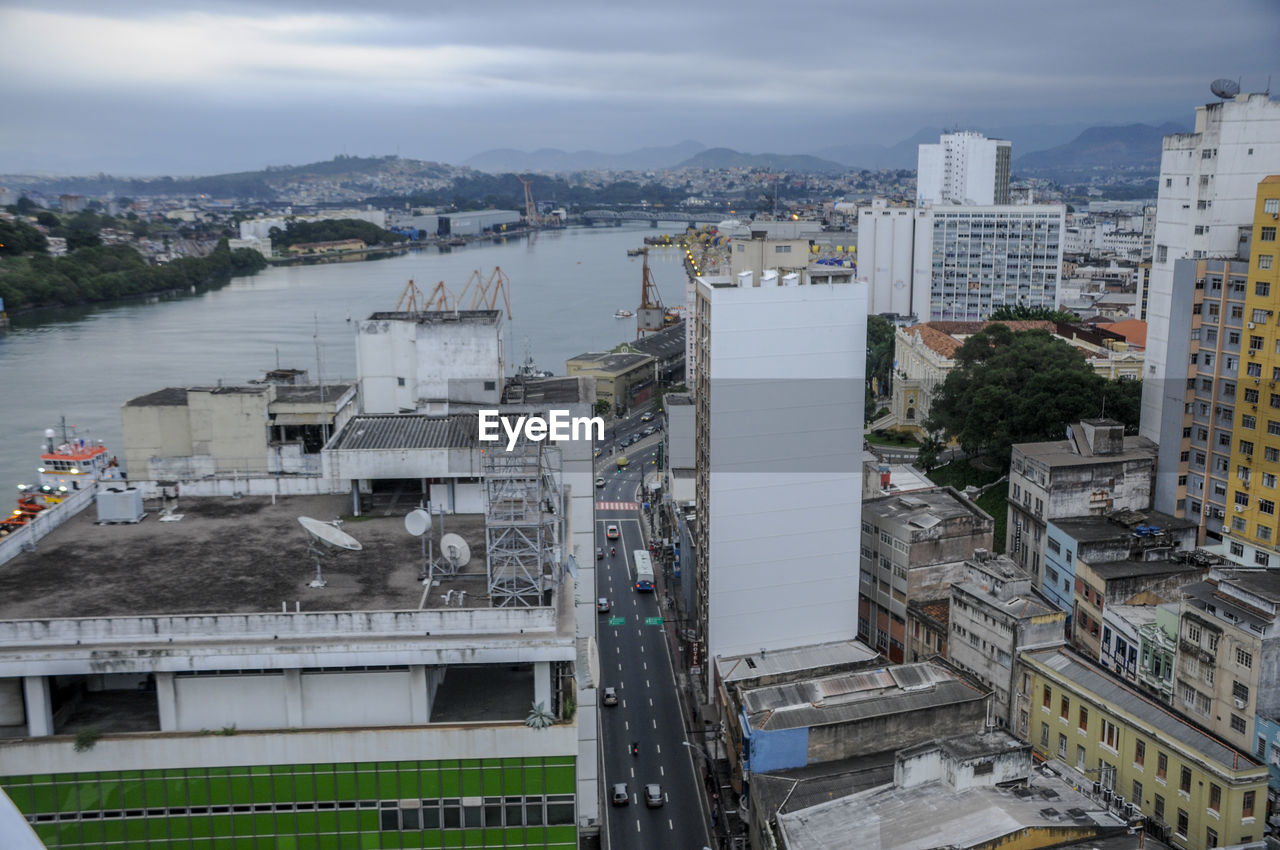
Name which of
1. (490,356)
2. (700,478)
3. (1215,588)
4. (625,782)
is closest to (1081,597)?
(1215,588)

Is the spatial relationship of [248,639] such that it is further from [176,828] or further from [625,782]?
[625,782]

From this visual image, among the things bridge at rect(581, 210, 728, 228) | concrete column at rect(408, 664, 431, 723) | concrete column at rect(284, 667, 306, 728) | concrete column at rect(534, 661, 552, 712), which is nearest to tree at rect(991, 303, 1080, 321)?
concrete column at rect(534, 661, 552, 712)

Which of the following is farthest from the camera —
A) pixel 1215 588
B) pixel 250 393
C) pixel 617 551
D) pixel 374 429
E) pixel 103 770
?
pixel 617 551

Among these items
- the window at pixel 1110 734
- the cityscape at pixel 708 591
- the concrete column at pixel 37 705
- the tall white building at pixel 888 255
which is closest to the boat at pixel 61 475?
the cityscape at pixel 708 591

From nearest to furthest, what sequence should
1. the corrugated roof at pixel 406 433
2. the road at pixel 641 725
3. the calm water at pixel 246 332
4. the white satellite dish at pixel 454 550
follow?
1. the white satellite dish at pixel 454 550
2. the corrugated roof at pixel 406 433
3. the road at pixel 641 725
4. the calm water at pixel 246 332

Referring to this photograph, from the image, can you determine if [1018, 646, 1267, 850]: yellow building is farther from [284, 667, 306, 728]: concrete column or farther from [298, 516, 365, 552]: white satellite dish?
[284, 667, 306, 728]: concrete column

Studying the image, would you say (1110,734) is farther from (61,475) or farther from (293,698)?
(61,475)

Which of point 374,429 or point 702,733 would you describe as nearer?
point 374,429

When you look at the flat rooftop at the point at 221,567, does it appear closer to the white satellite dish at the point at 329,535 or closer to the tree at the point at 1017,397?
the white satellite dish at the point at 329,535
